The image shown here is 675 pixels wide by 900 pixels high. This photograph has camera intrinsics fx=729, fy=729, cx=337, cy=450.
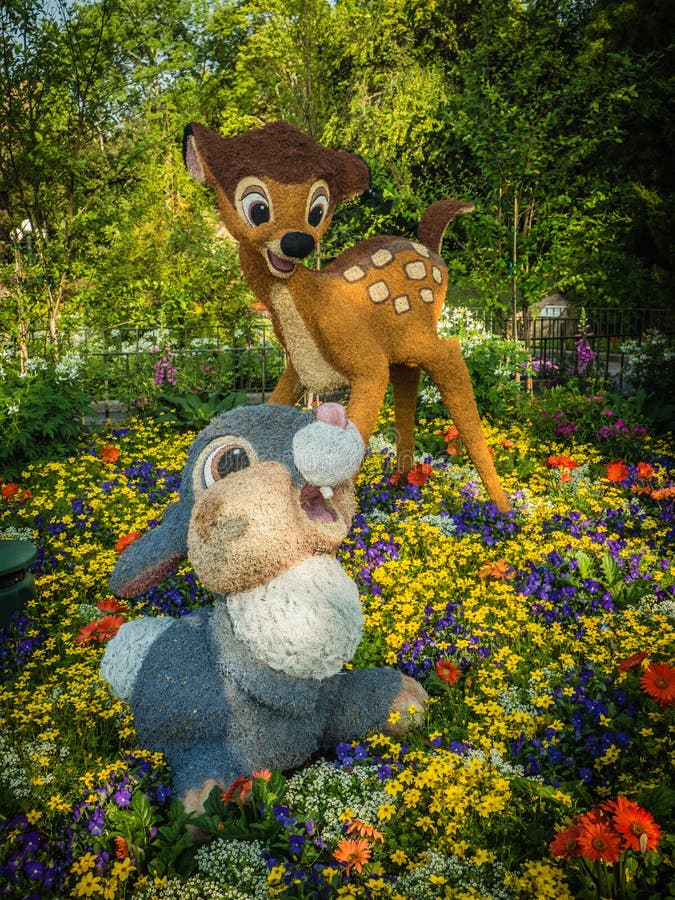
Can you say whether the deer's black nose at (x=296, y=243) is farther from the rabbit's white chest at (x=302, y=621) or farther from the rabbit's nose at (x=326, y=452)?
the rabbit's white chest at (x=302, y=621)

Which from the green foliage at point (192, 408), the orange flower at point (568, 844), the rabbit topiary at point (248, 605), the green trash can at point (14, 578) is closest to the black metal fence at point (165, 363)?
the green foliage at point (192, 408)

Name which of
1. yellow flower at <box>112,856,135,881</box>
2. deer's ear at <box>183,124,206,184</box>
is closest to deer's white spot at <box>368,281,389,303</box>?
deer's ear at <box>183,124,206,184</box>

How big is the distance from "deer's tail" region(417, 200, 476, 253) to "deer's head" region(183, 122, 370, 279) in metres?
1.38

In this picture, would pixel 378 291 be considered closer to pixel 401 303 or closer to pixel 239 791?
pixel 401 303

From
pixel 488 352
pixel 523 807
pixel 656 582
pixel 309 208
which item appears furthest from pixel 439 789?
pixel 488 352

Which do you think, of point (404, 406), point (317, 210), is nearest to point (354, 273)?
point (317, 210)

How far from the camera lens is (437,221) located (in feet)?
15.8

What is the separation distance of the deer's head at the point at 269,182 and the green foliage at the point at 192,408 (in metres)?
3.61

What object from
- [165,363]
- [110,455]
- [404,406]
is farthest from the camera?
[165,363]

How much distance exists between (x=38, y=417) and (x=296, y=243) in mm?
3823

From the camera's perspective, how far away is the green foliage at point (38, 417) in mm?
6020

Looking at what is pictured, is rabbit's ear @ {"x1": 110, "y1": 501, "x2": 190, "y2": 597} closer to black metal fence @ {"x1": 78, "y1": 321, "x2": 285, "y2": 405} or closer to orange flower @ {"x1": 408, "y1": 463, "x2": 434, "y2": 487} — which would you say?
orange flower @ {"x1": 408, "y1": 463, "x2": 434, "y2": 487}

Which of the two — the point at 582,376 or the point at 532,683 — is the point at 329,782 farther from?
the point at 582,376

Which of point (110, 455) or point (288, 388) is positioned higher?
point (288, 388)
